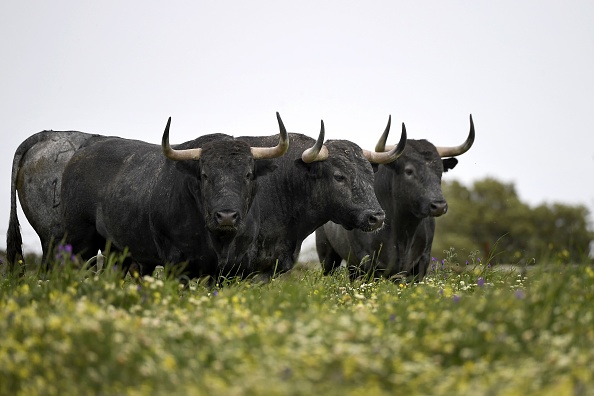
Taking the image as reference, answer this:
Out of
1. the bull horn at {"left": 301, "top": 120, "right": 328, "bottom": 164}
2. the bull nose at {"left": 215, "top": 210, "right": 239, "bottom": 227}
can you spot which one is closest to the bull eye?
the bull horn at {"left": 301, "top": 120, "right": 328, "bottom": 164}

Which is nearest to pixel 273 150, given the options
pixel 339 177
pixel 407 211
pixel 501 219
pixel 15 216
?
pixel 339 177

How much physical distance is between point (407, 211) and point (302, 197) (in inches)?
81.5

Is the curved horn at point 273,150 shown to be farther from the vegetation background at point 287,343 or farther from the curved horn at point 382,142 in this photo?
the vegetation background at point 287,343

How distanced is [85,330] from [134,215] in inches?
205

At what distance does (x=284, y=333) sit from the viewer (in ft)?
17.7

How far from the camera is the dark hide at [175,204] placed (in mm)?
9758

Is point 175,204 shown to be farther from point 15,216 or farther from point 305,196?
point 15,216

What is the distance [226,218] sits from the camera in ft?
30.7

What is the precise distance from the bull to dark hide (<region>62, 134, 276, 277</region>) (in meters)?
0.70

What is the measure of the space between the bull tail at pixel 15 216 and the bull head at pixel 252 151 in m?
3.04

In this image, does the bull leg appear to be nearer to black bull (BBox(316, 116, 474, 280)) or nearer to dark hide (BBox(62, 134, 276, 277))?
black bull (BBox(316, 116, 474, 280))

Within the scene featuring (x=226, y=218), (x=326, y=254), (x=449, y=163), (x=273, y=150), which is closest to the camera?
(x=226, y=218)

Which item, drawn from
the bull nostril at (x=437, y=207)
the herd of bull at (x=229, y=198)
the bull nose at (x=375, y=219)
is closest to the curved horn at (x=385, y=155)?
the herd of bull at (x=229, y=198)

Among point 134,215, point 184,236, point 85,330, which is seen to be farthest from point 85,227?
point 85,330
